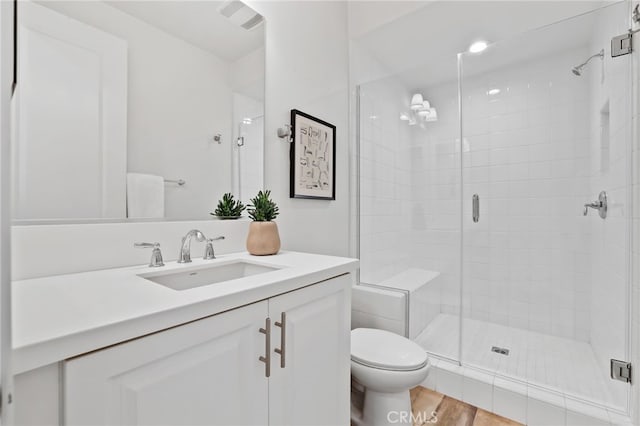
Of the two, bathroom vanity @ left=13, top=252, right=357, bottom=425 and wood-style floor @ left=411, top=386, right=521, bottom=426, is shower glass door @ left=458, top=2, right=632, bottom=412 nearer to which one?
wood-style floor @ left=411, top=386, right=521, bottom=426

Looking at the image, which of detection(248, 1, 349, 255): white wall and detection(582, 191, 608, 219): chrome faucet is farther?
detection(582, 191, 608, 219): chrome faucet

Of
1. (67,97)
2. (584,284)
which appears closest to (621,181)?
(584,284)

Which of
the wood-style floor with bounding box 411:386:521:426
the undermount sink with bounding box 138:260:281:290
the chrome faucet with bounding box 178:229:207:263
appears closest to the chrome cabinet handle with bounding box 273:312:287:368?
the undermount sink with bounding box 138:260:281:290

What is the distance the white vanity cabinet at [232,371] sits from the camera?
0.49 meters

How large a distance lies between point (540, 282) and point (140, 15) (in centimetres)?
295

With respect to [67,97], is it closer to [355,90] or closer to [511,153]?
[355,90]

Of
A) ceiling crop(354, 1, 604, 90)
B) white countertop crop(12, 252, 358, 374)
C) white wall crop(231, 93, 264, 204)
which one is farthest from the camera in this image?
ceiling crop(354, 1, 604, 90)

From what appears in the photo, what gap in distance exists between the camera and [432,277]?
2.46 meters

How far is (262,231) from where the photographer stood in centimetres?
125

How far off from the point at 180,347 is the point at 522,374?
189cm

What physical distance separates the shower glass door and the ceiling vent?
1.58 meters

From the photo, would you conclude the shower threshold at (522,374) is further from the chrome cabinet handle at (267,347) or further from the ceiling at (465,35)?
the ceiling at (465,35)

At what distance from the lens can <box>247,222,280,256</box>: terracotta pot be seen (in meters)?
1.24

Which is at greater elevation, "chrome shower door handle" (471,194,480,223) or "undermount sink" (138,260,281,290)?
"chrome shower door handle" (471,194,480,223)
